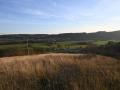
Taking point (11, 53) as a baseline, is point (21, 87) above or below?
above

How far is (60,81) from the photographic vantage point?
7000 millimetres

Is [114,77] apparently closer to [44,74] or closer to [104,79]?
[104,79]

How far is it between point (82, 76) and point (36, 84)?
1.44 meters

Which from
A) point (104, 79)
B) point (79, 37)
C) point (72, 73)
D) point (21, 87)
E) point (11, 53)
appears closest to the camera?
point (21, 87)

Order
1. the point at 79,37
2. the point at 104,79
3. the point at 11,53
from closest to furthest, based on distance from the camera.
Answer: the point at 104,79, the point at 11,53, the point at 79,37

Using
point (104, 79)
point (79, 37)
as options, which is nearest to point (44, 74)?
point (104, 79)

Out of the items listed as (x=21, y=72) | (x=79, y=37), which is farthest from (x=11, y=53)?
(x=79, y=37)

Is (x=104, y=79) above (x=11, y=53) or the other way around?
above

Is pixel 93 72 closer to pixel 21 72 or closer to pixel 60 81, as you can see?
pixel 60 81

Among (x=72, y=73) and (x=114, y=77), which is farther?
(x=72, y=73)

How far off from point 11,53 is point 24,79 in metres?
22.5

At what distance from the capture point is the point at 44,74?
26.2ft

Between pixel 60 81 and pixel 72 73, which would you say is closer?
pixel 60 81

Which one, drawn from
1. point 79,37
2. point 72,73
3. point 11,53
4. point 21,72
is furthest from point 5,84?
point 79,37
